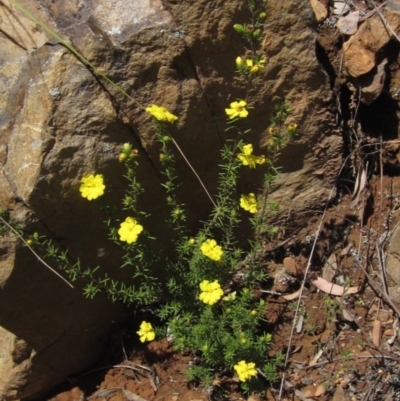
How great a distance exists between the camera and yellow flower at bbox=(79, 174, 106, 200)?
305cm

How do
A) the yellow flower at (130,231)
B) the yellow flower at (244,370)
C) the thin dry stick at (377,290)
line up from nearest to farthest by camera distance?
the yellow flower at (130,231)
the yellow flower at (244,370)
the thin dry stick at (377,290)

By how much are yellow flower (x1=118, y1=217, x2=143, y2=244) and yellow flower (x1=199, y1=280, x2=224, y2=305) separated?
1.55 feet

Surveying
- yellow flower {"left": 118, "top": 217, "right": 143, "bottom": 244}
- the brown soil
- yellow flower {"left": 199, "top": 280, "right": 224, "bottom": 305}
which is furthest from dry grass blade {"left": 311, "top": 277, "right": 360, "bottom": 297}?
yellow flower {"left": 118, "top": 217, "right": 143, "bottom": 244}

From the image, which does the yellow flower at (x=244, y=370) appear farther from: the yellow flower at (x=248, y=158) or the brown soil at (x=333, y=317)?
the yellow flower at (x=248, y=158)

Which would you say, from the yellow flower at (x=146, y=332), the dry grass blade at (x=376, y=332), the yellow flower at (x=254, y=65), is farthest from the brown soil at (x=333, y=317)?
the yellow flower at (x=254, y=65)

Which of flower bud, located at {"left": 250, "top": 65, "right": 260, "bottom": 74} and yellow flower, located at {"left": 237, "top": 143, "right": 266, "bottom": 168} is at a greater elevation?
flower bud, located at {"left": 250, "top": 65, "right": 260, "bottom": 74}

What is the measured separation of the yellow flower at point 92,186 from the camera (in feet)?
10.00

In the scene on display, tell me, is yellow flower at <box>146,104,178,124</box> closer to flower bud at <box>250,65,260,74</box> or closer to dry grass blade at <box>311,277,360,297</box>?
flower bud at <box>250,65,260,74</box>

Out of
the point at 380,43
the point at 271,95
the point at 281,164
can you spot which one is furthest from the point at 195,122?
the point at 380,43

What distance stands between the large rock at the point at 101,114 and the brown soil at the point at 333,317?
12.6 inches

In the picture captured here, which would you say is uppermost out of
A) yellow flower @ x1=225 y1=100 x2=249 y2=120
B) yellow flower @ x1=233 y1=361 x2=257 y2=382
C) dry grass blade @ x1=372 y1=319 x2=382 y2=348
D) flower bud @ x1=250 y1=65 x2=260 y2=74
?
flower bud @ x1=250 y1=65 x2=260 y2=74

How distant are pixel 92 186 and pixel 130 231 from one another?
0.31 metres

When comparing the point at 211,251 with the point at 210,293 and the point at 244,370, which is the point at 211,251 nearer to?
the point at 210,293

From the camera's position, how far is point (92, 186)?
10.2ft
